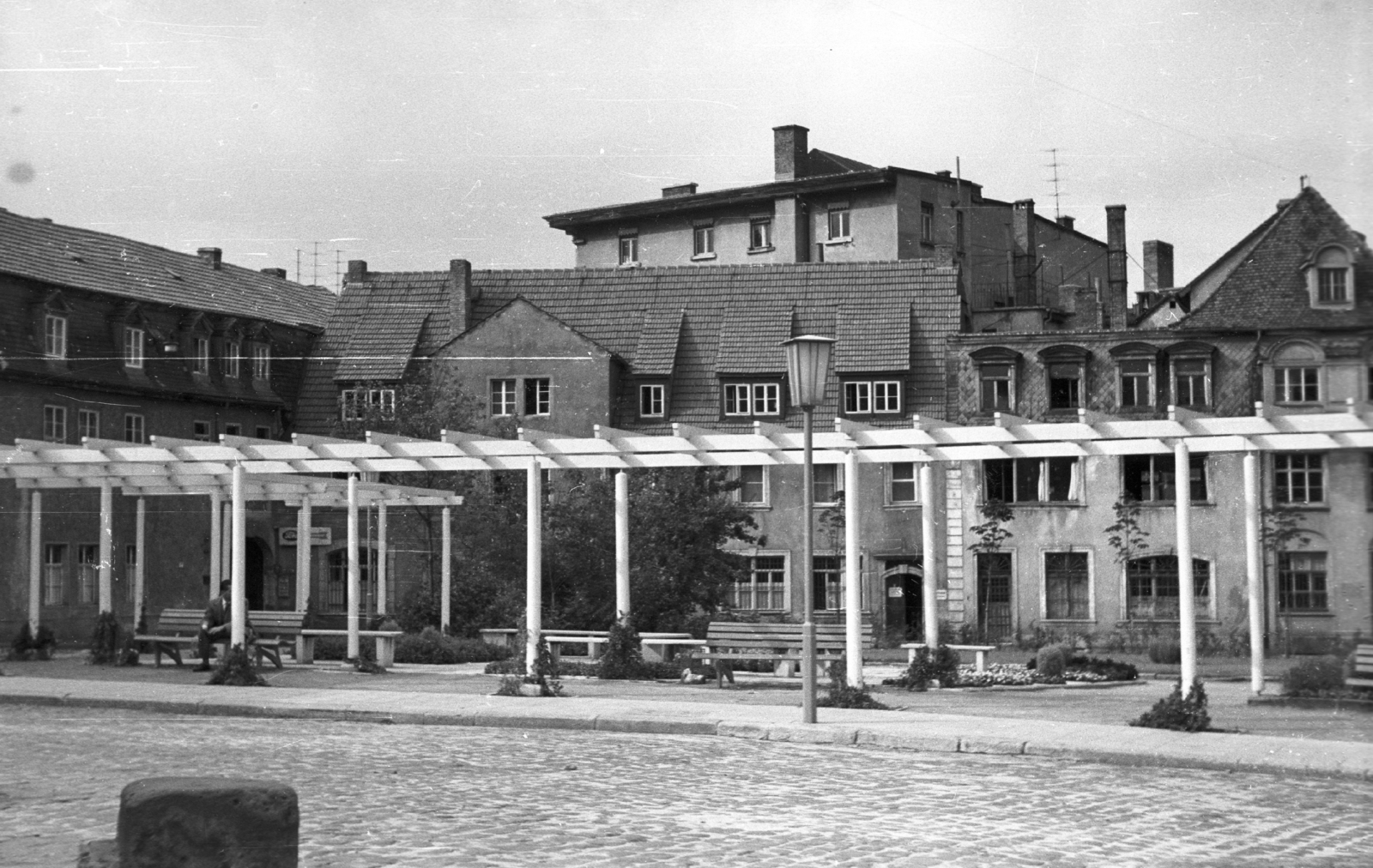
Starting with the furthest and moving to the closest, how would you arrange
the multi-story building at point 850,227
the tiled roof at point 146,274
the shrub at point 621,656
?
the multi-story building at point 850,227, the tiled roof at point 146,274, the shrub at point 621,656

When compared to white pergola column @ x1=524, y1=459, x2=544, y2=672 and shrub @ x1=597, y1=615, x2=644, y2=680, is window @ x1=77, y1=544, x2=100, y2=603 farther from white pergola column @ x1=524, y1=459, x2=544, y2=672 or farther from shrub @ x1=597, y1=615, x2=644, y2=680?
white pergola column @ x1=524, y1=459, x2=544, y2=672

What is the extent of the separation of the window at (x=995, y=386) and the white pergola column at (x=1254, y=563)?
92.1ft

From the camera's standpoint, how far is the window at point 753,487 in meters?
51.5

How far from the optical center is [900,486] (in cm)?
5066

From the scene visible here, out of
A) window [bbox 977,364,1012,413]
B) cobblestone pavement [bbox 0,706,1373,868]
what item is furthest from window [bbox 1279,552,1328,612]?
cobblestone pavement [bbox 0,706,1373,868]

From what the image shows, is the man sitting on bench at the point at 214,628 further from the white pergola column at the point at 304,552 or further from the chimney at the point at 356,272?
the chimney at the point at 356,272

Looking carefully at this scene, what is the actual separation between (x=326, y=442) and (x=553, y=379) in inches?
1014

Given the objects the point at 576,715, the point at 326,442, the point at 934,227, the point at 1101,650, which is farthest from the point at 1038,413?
the point at 576,715

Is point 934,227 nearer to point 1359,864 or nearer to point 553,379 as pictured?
point 553,379

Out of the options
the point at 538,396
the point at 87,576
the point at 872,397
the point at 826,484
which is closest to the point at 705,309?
the point at 538,396

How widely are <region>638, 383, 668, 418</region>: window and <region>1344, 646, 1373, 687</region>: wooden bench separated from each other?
3369cm

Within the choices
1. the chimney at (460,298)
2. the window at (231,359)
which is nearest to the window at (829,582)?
the chimney at (460,298)

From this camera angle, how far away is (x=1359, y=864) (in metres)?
9.57

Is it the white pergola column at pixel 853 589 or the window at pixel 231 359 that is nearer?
the white pergola column at pixel 853 589
